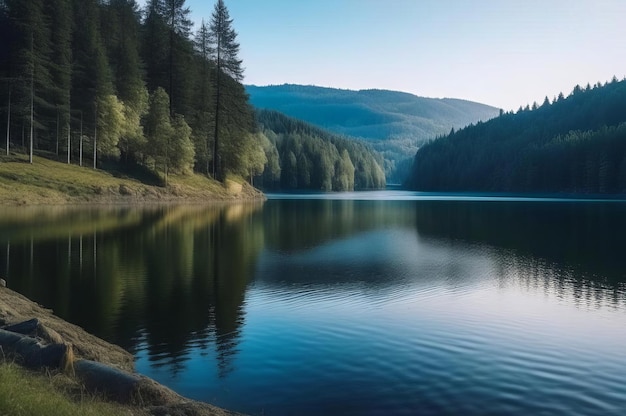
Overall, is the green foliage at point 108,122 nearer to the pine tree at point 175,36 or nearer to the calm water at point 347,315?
the pine tree at point 175,36

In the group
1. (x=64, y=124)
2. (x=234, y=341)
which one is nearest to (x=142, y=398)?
(x=234, y=341)

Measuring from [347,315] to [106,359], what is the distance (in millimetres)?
10146

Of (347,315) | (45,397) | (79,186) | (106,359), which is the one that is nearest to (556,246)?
(347,315)

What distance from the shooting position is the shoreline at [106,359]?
10.8 m

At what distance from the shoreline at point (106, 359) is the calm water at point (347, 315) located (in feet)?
3.54

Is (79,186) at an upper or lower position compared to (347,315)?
upper

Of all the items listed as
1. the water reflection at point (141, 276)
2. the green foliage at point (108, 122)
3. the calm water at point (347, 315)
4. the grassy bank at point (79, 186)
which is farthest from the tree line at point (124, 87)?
the calm water at point (347, 315)

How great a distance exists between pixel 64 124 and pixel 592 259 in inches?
2965

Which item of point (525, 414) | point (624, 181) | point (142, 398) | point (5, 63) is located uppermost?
point (5, 63)

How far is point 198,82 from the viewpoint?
111375 millimetres

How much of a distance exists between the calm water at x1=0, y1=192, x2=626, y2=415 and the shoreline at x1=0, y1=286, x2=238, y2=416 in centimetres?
108

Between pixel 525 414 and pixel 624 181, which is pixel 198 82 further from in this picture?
pixel 624 181

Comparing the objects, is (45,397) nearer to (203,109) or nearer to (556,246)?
(556,246)

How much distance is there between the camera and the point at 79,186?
74.9 metres
